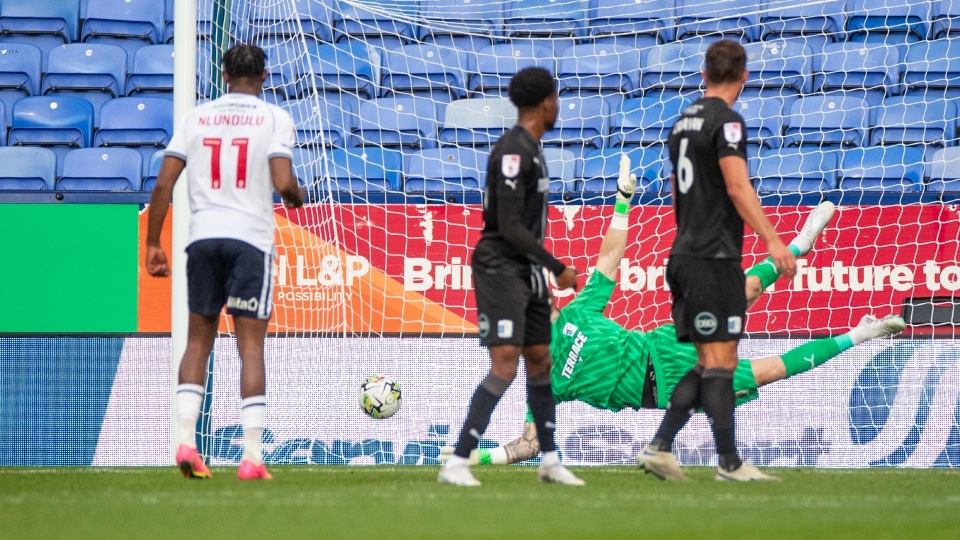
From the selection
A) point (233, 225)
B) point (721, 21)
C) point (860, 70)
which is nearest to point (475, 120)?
point (721, 21)

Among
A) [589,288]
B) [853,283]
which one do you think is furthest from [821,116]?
[589,288]

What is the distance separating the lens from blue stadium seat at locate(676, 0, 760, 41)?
10562mm

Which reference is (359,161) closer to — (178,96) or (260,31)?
(260,31)

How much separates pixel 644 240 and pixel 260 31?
2886 mm

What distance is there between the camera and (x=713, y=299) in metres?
5.02

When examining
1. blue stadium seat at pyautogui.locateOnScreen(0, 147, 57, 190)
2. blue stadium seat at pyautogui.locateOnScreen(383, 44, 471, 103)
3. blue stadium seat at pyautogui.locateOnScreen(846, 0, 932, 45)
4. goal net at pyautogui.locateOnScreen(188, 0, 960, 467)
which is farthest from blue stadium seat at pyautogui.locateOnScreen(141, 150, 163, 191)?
blue stadium seat at pyautogui.locateOnScreen(846, 0, 932, 45)

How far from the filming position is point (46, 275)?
8.22m

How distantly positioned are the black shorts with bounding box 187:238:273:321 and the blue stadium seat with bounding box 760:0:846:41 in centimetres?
655

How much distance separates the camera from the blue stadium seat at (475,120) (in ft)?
31.4

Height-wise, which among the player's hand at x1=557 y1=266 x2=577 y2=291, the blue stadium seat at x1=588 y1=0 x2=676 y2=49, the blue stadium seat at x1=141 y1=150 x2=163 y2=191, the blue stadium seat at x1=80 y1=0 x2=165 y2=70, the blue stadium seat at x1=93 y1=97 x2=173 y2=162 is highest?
the blue stadium seat at x1=80 y1=0 x2=165 y2=70

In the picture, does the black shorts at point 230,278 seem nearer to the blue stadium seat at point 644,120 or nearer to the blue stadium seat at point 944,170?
the blue stadium seat at point 644,120

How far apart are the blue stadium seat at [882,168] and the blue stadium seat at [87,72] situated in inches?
240

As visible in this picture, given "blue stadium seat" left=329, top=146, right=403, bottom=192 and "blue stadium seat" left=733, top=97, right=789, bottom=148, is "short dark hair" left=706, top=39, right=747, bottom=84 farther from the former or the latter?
"blue stadium seat" left=733, top=97, right=789, bottom=148

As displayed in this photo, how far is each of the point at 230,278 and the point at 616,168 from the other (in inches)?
186
